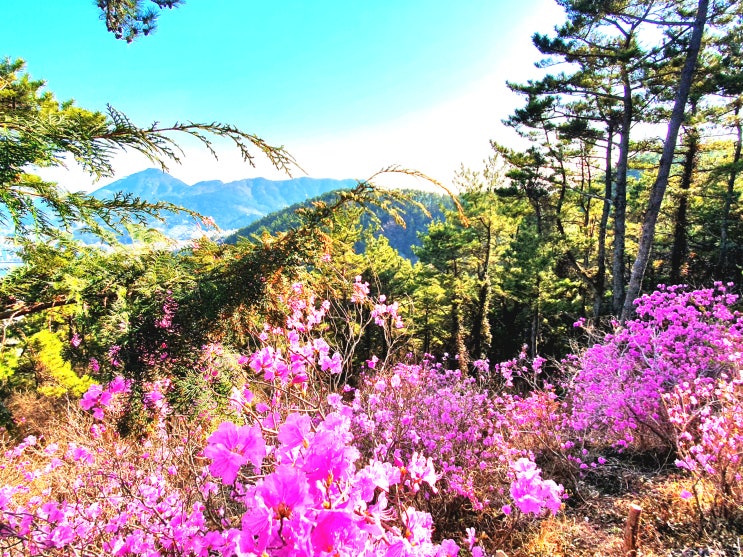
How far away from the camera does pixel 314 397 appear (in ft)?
13.4

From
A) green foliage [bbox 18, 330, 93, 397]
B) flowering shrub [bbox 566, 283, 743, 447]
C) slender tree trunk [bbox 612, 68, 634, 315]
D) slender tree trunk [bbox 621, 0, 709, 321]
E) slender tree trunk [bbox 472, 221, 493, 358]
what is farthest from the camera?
slender tree trunk [bbox 472, 221, 493, 358]

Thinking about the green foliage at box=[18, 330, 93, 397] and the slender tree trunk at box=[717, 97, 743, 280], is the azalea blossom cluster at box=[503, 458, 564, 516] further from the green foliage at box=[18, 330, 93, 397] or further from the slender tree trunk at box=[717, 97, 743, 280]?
the slender tree trunk at box=[717, 97, 743, 280]

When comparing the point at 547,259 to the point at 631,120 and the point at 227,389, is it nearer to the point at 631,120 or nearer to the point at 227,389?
the point at 631,120

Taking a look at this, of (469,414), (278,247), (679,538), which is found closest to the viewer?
(278,247)

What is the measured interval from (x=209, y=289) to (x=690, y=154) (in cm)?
1855

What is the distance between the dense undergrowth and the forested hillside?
14 mm

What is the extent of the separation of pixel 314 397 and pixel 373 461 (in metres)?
2.66

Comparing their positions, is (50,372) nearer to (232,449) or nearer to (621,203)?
(232,449)

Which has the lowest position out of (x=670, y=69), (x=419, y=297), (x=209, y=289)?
(x=419, y=297)

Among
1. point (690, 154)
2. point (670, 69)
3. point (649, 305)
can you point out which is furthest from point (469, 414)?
point (690, 154)

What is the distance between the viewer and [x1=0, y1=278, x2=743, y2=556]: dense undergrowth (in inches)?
36.2

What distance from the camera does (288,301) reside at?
1.71 m

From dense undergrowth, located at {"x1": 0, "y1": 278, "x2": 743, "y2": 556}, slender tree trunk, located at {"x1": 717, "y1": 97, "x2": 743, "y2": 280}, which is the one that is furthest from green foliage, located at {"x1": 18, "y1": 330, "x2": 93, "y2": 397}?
slender tree trunk, located at {"x1": 717, "y1": 97, "x2": 743, "y2": 280}

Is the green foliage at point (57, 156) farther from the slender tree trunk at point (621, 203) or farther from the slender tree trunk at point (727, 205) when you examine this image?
the slender tree trunk at point (727, 205)
